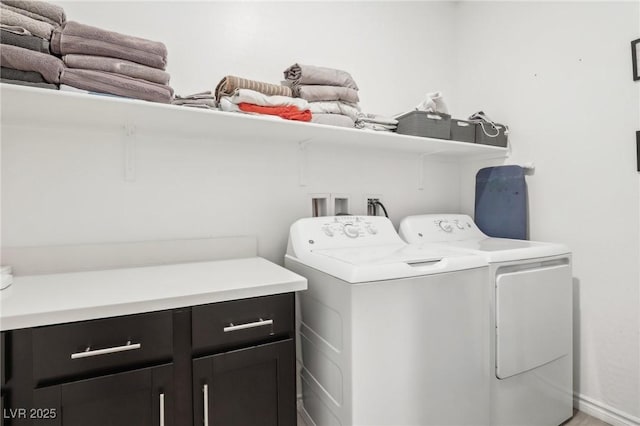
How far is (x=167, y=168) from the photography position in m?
1.62

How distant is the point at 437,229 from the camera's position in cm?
206

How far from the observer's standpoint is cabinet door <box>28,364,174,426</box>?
35.5 inches

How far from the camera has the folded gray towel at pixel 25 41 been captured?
106 centimetres

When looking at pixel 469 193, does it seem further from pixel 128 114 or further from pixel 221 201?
pixel 128 114

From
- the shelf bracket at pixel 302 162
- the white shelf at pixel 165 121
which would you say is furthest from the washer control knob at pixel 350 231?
the white shelf at pixel 165 121

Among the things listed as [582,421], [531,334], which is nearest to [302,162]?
[531,334]

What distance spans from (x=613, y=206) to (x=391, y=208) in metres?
1.21

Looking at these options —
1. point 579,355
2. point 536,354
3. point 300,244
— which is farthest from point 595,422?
point 300,244

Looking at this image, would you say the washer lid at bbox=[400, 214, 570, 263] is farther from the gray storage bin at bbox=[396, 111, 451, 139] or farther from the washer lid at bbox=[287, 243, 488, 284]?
the gray storage bin at bbox=[396, 111, 451, 139]

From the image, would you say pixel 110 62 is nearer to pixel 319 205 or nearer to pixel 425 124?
pixel 319 205

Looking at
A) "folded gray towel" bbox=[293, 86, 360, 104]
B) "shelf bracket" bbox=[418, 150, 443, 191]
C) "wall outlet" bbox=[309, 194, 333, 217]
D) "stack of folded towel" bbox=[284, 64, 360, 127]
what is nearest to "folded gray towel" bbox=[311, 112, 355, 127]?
"stack of folded towel" bbox=[284, 64, 360, 127]

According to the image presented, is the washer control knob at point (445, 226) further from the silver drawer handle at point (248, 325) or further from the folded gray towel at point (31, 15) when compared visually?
the folded gray towel at point (31, 15)

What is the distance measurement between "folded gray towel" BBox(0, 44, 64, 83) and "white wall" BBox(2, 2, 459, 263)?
14.4 inches

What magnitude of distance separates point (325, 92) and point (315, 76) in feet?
0.33
